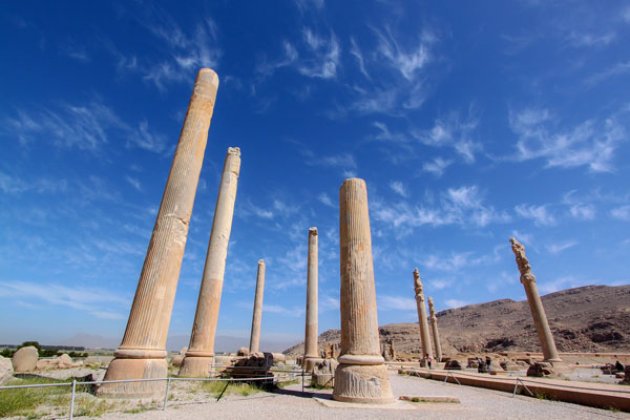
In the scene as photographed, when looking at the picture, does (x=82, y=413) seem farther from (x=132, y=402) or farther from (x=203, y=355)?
(x=203, y=355)

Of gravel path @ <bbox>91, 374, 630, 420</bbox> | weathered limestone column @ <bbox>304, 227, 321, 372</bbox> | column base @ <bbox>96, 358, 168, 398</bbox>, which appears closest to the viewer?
gravel path @ <bbox>91, 374, 630, 420</bbox>

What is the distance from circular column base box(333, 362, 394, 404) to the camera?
8180 millimetres

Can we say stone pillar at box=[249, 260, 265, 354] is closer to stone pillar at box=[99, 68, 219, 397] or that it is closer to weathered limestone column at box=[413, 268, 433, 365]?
weathered limestone column at box=[413, 268, 433, 365]

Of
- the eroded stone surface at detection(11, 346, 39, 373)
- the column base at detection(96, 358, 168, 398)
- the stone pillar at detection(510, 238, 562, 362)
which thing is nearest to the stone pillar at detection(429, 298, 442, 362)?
the stone pillar at detection(510, 238, 562, 362)

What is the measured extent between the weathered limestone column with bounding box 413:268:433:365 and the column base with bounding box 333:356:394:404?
816 inches

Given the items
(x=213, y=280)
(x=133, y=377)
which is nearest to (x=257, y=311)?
(x=213, y=280)

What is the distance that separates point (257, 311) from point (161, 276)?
730 inches

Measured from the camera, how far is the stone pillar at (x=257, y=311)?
2577 cm

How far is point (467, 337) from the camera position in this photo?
249 ft

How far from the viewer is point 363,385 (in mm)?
8320

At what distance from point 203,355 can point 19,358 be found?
10200mm

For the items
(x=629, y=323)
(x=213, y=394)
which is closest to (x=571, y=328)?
(x=629, y=323)

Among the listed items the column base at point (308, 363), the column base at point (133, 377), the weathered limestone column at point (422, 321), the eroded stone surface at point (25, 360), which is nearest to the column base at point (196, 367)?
the column base at point (133, 377)

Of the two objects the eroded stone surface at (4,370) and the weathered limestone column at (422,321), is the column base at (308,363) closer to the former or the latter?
the weathered limestone column at (422,321)
